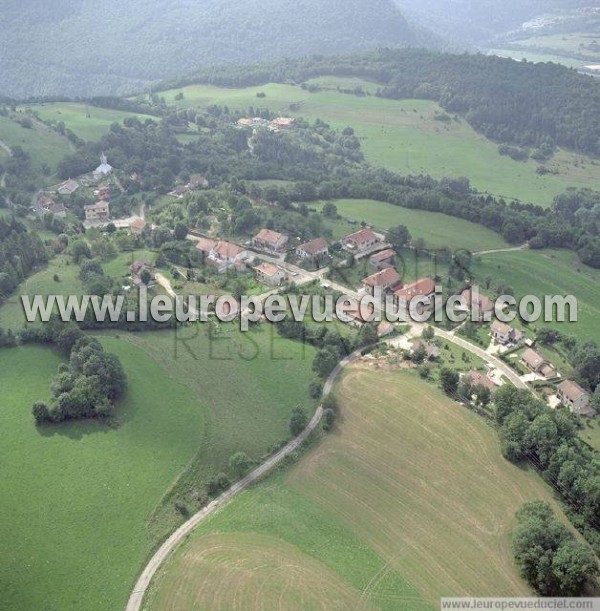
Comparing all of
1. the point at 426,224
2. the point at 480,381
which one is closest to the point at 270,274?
the point at 480,381

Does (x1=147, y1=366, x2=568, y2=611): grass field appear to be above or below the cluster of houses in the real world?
below

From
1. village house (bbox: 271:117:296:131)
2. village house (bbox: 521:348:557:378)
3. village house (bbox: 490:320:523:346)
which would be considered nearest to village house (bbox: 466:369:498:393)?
village house (bbox: 521:348:557:378)

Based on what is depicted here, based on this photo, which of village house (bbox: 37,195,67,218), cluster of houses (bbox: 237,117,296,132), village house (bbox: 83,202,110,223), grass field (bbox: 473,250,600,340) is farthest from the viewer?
cluster of houses (bbox: 237,117,296,132)

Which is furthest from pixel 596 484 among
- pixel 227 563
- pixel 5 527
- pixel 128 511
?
pixel 5 527

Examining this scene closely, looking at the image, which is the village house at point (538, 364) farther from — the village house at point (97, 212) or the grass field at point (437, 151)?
the grass field at point (437, 151)

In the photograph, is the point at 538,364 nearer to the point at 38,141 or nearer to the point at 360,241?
the point at 360,241

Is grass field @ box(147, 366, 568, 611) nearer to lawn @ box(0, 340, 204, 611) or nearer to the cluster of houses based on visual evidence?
lawn @ box(0, 340, 204, 611)

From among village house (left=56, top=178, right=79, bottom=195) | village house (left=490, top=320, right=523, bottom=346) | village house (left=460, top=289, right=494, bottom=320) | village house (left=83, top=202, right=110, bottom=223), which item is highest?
village house (left=56, top=178, right=79, bottom=195)
